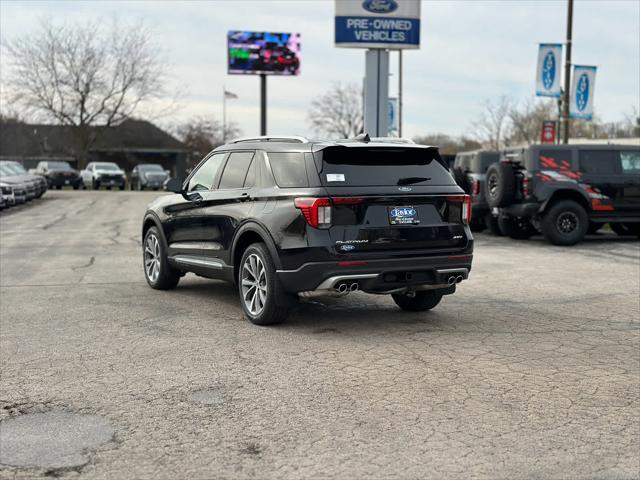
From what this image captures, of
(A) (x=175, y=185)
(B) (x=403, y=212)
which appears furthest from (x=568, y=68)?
(B) (x=403, y=212)

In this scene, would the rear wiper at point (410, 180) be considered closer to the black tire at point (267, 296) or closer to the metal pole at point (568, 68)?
the black tire at point (267, 296)

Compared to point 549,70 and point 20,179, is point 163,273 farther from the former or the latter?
point 20,179

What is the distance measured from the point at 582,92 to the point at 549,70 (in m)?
1.65

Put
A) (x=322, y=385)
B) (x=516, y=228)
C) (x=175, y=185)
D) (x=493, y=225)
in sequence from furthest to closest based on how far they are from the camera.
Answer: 1. (x=493, y=225)
2. (x=516, y=228)
3. (x=175, y=185)
4. (x=322, y=385)

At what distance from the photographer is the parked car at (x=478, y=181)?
17.4 m

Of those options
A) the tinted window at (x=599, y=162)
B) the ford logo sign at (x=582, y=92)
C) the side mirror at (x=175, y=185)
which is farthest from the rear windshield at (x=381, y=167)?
the ford logo sign at (x=582, y=92)

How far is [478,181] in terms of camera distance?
1744cm

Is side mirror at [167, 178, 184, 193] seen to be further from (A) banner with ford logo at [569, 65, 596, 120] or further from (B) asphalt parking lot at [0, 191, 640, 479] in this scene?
(A) banner with ford logo at [569, 65, 596, 120]

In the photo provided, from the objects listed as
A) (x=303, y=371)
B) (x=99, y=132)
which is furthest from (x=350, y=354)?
(x=99, y=132)

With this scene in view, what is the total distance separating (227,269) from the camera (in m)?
8.03

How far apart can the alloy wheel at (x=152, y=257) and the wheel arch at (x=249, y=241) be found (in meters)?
2.05

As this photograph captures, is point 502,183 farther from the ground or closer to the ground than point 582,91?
closer to the ground

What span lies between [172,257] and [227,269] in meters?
1.48

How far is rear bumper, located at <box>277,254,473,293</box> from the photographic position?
6.82 metres
